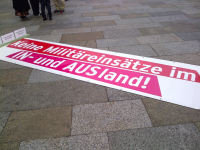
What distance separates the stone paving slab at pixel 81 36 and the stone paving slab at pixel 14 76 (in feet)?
6.73

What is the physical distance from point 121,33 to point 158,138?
458cm

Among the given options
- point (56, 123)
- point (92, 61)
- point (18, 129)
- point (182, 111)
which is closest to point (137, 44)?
point (92, 61)

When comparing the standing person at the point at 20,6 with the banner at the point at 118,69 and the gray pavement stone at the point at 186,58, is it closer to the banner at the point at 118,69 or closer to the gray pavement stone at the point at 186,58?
the banner at the point at 118,69

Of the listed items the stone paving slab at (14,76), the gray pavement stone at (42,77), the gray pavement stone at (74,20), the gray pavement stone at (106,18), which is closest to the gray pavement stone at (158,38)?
the gray pavement stone at (106,18)

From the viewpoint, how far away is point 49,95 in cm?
335

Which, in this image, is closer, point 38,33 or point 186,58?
point 186,58

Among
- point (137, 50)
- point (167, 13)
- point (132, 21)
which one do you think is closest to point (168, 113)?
point (137, 50)

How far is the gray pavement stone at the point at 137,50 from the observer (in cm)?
476

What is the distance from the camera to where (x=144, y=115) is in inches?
111

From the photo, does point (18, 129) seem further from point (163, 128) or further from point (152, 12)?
point (152, 12)

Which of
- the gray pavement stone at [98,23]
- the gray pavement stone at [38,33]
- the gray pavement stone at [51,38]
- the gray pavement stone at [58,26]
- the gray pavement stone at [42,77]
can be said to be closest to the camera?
the gray pavement stone at [42,77]

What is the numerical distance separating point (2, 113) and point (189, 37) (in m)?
5.87

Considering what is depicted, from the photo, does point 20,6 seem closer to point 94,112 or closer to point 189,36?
point 94,112

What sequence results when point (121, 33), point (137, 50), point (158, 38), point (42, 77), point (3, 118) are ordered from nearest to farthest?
1. point (3, 118)
2. point (42, 77)
3. point (137, 50)
4. point (158, 38)
5. point (121, 33)
